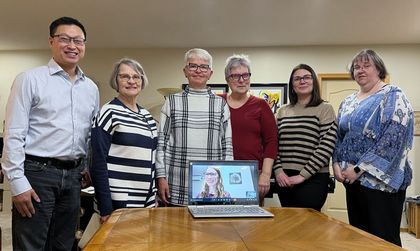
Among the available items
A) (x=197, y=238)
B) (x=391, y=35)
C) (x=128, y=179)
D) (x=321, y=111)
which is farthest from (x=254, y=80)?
(x=197, y=238)

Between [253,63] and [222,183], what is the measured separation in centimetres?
345

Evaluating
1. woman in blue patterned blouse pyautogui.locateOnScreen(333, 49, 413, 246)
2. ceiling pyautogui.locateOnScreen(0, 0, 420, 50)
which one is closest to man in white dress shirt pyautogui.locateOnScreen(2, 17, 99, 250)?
woman in blue patterned blouse pyautogui.locateOnScreen(333, 49, 413, 246)

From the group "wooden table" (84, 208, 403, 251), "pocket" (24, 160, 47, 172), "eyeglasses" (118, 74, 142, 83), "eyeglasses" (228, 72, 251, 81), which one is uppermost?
"eyeglasses" (228, 72, 251, 81)

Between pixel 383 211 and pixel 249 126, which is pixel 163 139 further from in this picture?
pixel 383 211

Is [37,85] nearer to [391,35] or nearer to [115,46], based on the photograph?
[115,46]

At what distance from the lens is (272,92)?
4.72 m

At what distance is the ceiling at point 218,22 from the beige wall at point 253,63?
138 mm

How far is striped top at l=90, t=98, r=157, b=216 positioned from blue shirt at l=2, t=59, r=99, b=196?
142mm

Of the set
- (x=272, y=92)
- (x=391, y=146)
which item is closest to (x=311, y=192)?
(x=391, y=146)

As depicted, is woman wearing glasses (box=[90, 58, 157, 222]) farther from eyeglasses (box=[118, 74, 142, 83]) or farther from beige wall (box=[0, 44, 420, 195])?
beige wall (box=[0, 44, 420, 195])

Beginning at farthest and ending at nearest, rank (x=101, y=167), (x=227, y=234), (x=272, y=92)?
(x=272, y=92) → (x=101, y=167) → (x=227, y=234)

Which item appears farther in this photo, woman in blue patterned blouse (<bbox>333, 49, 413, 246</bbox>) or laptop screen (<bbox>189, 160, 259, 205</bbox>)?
woman in blue patterned blouse (<bbox>333, 49, 413, 246</bbox>)

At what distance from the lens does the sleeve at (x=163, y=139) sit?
1854mm

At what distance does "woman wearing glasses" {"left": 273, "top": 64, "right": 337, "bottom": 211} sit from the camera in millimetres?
2003
